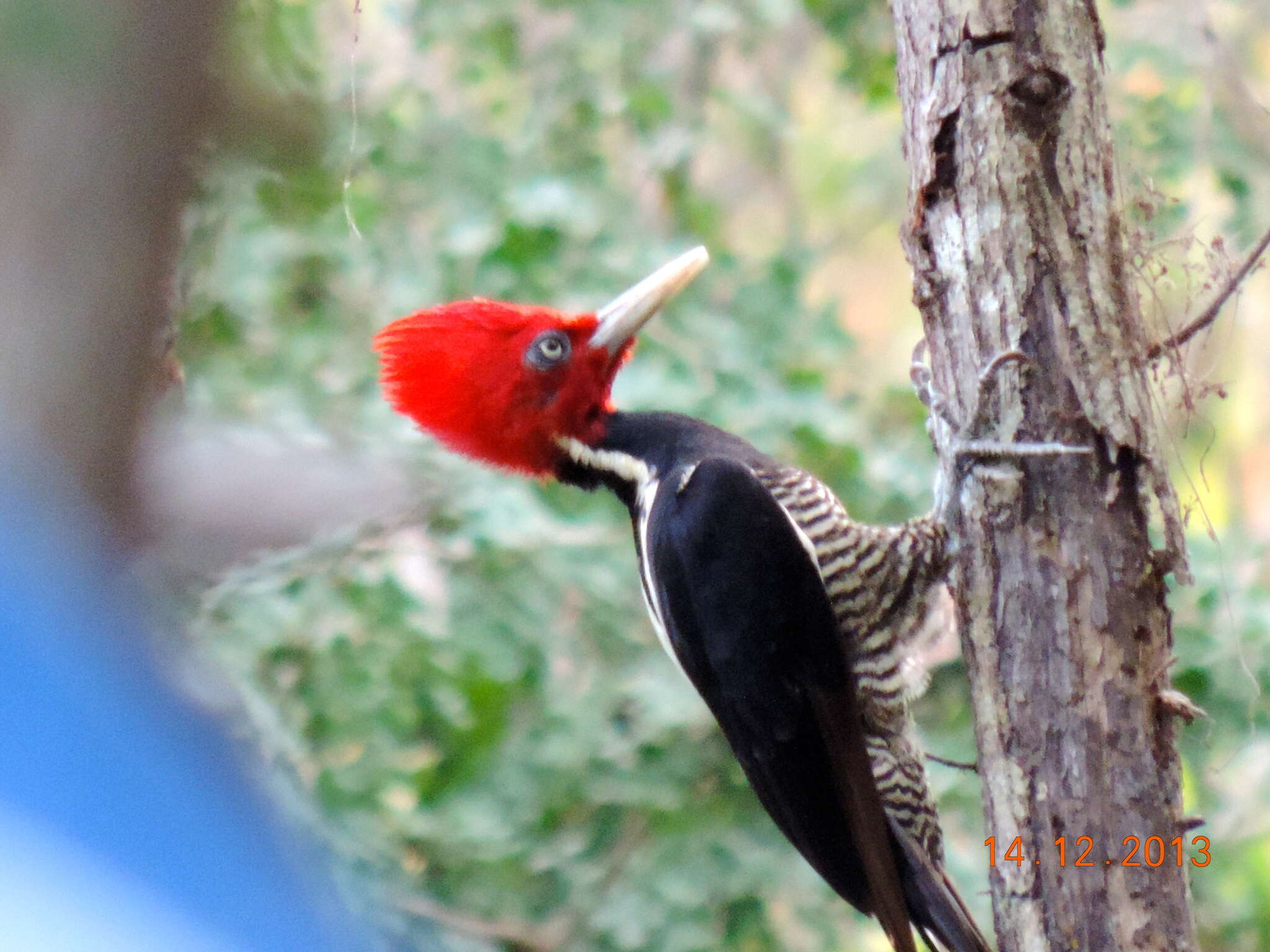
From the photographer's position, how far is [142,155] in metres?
0.77

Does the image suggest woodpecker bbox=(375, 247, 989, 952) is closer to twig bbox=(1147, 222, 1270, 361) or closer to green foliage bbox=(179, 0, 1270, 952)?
green foliage bbox=(179, 0, 1270, 952)

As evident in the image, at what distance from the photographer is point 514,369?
2.81 m

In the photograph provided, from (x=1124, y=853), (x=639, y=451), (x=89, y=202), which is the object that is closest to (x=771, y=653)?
(x=639, y=451)

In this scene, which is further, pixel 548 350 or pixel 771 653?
pixel 548 350

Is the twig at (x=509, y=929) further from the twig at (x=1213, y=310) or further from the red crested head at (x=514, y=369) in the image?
the twig at (x=1213, y=310)

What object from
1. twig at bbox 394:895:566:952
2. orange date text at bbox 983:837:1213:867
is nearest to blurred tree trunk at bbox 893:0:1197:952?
orange date text at bbox 983:837:1213:867

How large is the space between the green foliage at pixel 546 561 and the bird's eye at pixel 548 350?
15.8 inches

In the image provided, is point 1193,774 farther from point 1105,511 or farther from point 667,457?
point 667,457

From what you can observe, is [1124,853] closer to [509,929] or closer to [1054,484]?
[1054,484]

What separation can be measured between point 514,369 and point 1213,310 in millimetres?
1391

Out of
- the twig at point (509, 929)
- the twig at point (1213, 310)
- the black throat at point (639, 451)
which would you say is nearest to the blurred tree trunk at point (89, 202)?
the twig at point (1213, 310)

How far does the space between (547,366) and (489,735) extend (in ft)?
3.16

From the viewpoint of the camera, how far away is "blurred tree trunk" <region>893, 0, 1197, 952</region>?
1.96m

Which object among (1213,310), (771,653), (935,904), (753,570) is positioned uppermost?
(1213,310)
